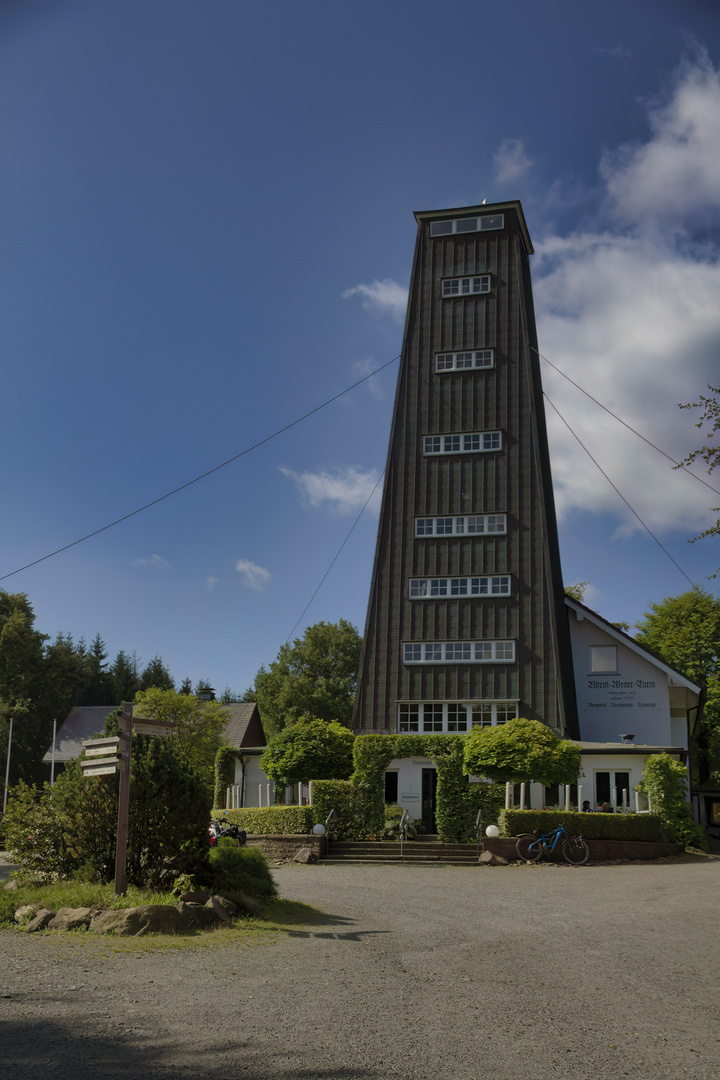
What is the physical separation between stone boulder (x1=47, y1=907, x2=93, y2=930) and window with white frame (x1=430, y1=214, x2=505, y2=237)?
102ft

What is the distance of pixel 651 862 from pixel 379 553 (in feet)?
47.8

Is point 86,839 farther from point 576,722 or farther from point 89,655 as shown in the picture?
point 89,655

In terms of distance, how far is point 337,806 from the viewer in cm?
2536

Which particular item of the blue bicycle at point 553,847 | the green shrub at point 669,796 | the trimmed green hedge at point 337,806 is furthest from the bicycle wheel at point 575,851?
the trimmed green hedge at point 337,806

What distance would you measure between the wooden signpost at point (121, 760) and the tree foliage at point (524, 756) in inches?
563

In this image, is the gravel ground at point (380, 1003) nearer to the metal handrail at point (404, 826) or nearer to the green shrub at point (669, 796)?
the metal handrail at point (404, 826)

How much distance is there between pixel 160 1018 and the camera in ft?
21.5

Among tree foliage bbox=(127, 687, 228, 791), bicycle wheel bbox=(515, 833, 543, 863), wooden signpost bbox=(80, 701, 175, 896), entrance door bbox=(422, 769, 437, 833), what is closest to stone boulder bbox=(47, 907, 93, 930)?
wooden signpost bbox=(80, 701, 175, 896)

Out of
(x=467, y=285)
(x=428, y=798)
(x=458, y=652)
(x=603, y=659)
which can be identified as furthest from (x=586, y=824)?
(x=467, y=285)

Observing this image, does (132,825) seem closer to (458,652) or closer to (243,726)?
(458,652)

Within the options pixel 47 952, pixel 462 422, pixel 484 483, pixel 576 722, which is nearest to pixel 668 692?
pixel 576 722

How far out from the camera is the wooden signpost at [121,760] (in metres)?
11.1

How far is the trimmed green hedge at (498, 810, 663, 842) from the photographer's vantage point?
77.0 feet

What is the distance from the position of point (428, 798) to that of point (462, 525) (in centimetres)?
996
